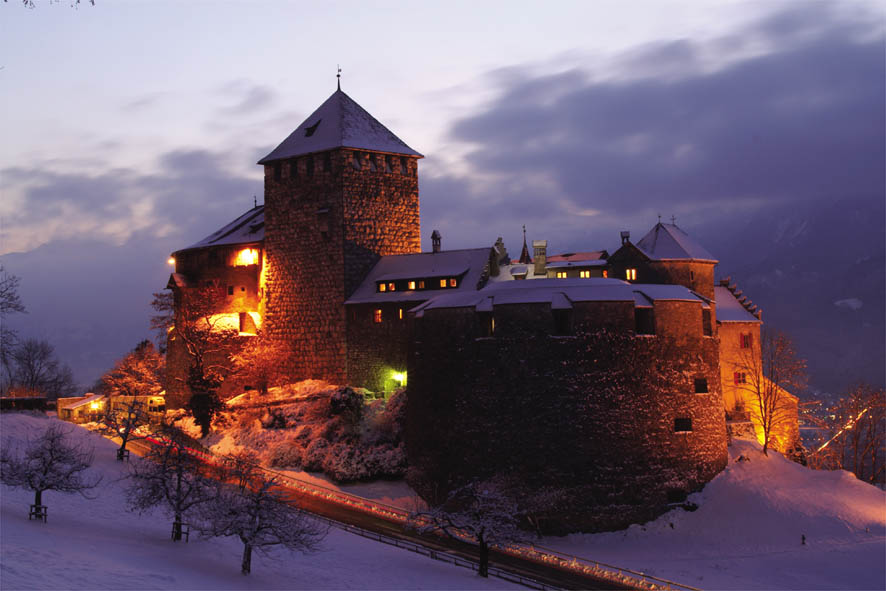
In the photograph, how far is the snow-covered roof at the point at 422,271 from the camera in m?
49.6

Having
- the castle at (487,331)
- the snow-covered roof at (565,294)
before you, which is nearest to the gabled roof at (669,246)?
the castle at (487,331)

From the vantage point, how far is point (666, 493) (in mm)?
38344

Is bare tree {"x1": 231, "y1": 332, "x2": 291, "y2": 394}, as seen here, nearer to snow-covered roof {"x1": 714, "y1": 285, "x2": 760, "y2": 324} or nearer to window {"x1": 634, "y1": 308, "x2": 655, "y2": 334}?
window {"x1": 634, "y1": 308, "x2": 655, "y2": 334}

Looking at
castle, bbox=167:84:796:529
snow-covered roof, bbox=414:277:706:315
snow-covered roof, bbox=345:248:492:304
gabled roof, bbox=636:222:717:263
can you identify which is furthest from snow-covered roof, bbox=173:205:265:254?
gabled roof, bbox=636:222:717:263

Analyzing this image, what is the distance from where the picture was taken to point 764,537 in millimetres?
36750

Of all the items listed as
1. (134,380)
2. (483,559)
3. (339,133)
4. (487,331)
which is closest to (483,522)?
(483,559)

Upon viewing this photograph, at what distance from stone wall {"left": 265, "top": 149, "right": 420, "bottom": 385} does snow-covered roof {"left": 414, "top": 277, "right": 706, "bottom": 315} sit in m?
12.4

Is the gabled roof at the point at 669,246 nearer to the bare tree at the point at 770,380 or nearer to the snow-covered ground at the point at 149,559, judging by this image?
the bare tree at the point at 770,380

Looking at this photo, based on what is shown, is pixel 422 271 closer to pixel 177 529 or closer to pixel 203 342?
pixel 203 342

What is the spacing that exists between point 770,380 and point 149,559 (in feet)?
124

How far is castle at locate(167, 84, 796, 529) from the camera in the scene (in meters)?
38.3

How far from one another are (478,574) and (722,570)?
1045cm

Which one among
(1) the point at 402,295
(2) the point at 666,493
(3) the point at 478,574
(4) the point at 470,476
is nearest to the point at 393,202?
(1) the point at 402,295

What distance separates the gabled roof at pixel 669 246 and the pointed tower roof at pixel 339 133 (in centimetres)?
1565
